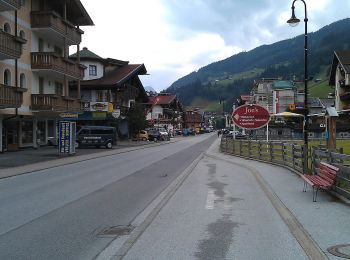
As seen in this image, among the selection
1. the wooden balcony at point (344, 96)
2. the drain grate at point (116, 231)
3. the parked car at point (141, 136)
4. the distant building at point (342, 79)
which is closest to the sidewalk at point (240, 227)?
the drain grate at point (116, 231)

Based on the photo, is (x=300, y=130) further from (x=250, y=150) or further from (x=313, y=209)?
(x=313, y=209)

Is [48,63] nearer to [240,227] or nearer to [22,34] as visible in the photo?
[22,34]

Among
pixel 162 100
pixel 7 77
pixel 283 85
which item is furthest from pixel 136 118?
pixel 162 100

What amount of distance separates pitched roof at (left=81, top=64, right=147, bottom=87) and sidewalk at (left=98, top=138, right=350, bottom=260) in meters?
50.1

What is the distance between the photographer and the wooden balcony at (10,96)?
29398 millimetres

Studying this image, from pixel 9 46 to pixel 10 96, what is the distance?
3.07 meters

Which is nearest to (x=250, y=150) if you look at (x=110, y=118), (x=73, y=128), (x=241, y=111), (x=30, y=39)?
(x=241, y=111)

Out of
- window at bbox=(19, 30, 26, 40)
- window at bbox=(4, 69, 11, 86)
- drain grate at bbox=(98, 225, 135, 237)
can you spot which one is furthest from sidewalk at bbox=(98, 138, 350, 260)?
window at bbox=(19, 30, 26, 40)

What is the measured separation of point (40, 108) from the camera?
38156 mm

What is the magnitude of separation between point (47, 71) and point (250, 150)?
1822 centimetres

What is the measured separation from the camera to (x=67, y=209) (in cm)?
1091

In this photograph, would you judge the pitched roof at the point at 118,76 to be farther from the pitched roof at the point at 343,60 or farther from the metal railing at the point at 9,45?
the metal railing at the point at 9,45

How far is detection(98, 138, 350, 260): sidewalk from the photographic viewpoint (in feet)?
22.9

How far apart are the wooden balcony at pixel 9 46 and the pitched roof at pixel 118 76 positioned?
3058 centimetres
